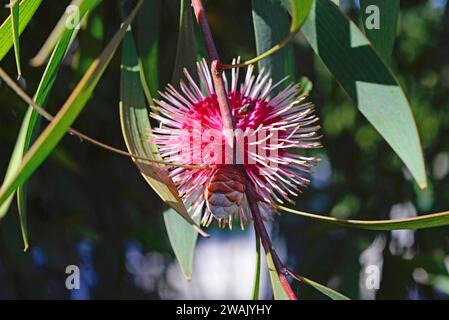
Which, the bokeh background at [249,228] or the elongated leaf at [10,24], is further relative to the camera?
the bokeh background at [249,228]

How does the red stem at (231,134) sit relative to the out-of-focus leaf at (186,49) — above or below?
below

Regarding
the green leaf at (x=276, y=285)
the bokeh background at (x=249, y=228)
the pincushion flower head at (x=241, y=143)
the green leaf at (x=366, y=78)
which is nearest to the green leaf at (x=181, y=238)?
the pincushion flower head at (x=241, y=143)

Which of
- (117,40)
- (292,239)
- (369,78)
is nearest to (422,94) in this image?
(292,239)

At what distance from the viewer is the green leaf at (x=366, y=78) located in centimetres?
58

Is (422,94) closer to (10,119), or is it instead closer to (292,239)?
(292,239)

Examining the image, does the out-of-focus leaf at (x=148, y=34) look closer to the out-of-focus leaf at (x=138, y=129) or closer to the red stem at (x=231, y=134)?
the out-of-focus leaf at (x=138, y=129)

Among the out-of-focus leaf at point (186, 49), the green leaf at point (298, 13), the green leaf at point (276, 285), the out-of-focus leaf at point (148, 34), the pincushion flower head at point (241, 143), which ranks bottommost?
the green leaf at point (276, 285)

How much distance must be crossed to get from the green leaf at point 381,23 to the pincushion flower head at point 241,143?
0.33ft

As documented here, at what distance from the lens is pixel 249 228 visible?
1.82 m

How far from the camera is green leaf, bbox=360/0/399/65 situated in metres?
0.78

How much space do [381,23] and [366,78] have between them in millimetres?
171

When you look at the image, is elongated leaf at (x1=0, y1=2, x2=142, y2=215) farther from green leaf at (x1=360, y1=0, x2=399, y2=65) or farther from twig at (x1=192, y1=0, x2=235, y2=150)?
green leaf at (x1=360, y1=0, x2=399, y2=65)

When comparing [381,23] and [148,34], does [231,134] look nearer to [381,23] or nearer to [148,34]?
[381,23]

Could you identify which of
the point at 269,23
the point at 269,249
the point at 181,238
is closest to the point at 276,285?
the point at 269,249
